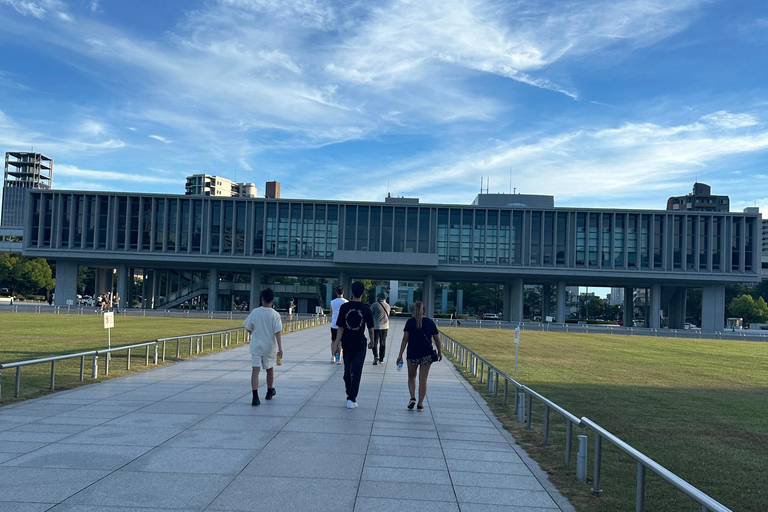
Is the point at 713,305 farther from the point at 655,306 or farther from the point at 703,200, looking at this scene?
the point at 703,200

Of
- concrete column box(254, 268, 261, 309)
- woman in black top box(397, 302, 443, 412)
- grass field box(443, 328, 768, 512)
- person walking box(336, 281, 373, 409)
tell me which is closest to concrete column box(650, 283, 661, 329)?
concrete column box(254, 268, 261, 309)

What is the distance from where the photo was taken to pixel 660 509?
20.2 feet

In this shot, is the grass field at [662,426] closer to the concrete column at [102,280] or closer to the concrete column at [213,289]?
the concrete column at [213,289]

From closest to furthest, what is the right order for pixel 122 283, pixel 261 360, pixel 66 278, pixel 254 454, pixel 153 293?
pixel 254 454, pixel 261 360, pixel 122 283, pixel 66 278, pixel 153 293

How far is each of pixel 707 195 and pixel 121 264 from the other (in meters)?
147

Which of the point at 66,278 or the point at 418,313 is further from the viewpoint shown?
the point at 66,278

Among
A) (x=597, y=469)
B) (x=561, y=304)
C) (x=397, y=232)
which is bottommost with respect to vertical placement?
(x=561, y=304)

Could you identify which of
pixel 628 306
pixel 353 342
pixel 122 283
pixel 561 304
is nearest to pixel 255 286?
pixel 122 283

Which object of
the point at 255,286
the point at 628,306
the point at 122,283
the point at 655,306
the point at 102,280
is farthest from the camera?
the point at 102,280

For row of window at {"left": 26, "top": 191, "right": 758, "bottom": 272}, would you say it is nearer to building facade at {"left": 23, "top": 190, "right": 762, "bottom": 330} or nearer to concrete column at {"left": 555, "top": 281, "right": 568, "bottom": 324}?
building facade at {"left": 23, "top": 190, "right": 762, "bottom": 330}

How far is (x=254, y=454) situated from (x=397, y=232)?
67.8 meters

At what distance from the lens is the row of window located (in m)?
73.4

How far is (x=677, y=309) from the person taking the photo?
83562 millimetres

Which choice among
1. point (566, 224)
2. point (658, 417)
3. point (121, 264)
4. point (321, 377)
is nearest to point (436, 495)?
point (658, 417)
